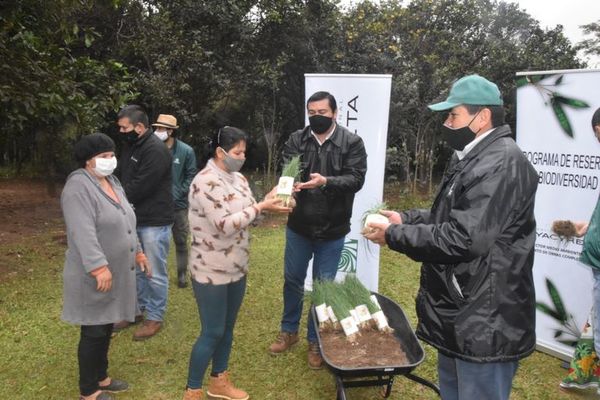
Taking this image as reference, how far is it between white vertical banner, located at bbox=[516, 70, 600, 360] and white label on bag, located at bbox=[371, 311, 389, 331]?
1571 mm

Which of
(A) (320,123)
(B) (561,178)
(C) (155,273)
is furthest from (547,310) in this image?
(C) (155,273)

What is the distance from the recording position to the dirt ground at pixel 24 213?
25.9 feet

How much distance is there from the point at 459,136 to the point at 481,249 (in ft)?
1.79

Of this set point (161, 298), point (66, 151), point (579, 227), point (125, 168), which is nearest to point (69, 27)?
point (125, 168)

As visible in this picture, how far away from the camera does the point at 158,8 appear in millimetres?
8992

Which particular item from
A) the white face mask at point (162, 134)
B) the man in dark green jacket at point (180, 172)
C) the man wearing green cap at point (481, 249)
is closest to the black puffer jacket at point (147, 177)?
the white face mask at point (162, 134)

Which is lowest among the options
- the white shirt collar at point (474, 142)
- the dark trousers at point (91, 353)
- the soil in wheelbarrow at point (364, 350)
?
the dark trousers at point (91, 353)

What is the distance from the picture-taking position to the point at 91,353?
2.92m

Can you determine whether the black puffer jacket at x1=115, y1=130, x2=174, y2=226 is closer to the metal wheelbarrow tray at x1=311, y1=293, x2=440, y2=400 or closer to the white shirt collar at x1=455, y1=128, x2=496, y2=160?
the metal wheelbarrow tray at x1=311, y1=293, x2=440, y2=400

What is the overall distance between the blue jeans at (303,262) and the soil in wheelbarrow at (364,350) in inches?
25.2

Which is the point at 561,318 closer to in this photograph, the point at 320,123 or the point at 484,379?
the point at 484,379

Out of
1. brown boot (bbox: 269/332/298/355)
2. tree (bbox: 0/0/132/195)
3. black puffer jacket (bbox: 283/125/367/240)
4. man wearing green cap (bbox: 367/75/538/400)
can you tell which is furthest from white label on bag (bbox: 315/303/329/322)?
tree (bbox: 0/0/132/195)

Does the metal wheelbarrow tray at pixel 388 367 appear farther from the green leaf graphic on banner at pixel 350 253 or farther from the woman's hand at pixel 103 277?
the green leaf graphic on banner at pixel 350 253

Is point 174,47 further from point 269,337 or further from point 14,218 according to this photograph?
point 269,337
